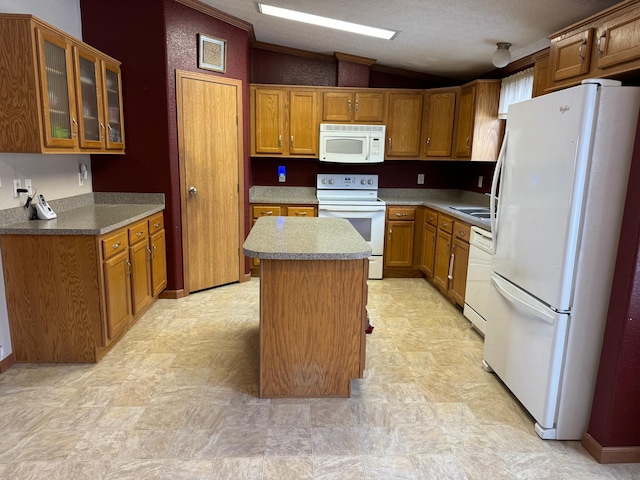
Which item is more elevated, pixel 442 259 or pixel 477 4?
pixel 477 4

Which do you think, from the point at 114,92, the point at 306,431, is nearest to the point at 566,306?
the point at 306,431

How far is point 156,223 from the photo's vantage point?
3.65 metres

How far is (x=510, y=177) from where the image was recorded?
7.97ft

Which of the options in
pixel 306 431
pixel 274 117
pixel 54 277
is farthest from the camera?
pixel 274 117

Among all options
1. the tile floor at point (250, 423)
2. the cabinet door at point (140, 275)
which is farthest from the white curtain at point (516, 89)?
the cabinet door at point (140, 275)

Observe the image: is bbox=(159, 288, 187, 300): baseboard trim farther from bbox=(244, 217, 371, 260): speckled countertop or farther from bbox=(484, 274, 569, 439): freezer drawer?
bbox=(484, 274, 569, 439): freezer drawer

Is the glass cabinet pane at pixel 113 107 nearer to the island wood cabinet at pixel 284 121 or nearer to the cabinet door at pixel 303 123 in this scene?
the island wood cabinet at pixel 284 121

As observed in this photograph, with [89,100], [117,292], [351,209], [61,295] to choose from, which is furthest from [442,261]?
[89,100]

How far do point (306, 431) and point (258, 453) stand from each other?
0.91 feet

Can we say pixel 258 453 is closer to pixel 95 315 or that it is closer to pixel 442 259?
pixel 95 315

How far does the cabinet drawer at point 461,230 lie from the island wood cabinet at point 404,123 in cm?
141

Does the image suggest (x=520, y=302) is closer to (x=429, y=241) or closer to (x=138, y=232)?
(x=429, y=241)

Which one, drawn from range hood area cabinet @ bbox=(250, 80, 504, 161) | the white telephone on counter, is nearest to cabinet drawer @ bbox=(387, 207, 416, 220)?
range hood area cabinet @ bbox=(250, 80, 504, 161)

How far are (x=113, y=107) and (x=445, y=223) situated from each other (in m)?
3.17
